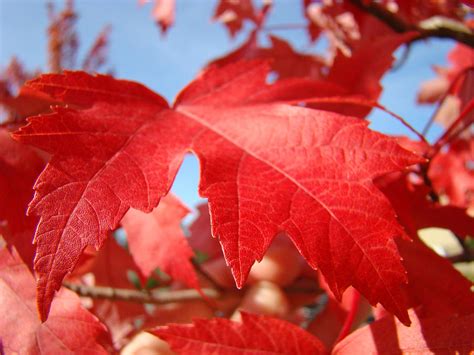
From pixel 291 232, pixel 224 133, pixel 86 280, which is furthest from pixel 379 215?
pixel 86 280

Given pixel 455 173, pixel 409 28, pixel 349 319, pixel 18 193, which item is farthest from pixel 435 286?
pixel 455 173

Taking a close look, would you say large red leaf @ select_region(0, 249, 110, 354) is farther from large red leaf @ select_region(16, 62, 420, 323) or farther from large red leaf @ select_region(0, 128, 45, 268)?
large red leaf @ select_region(16, 62, 420, 323)

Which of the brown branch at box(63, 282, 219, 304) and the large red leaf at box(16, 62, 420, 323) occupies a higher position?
the large red leaf at box(16, 62, 420, 323)

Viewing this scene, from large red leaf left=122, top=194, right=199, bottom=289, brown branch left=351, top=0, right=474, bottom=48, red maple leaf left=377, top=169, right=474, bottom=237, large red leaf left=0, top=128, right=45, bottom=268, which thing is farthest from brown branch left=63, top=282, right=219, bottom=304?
brown branch left=351, top=0, right=474, bottom=48

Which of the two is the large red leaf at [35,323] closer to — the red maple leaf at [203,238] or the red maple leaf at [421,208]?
the red maple leaf at [421,208]

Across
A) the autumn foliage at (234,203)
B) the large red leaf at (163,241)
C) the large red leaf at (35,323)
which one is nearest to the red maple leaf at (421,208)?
the autumn foliage at (234,203)

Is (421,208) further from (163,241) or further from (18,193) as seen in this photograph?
(18,193)
